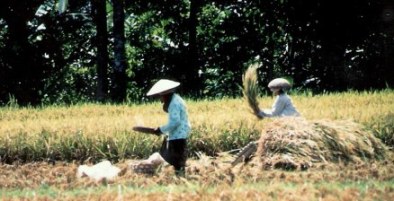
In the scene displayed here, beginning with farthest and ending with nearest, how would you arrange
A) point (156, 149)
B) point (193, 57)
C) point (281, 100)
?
1. point (193, 57)
2. point (156, 149)
3. point (281, 100)

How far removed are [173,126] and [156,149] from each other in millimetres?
2270

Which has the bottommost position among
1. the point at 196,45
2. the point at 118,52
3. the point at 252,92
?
the point at 252,92

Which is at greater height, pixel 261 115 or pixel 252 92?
pixel 252 92

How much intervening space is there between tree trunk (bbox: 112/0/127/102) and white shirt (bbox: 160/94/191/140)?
33.7ft

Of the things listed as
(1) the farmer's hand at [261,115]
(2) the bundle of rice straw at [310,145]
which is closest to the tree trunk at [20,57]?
(1) the farmer's hand at [261,115]

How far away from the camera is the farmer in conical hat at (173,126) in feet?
27.9

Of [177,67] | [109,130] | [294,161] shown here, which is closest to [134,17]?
[177,67]

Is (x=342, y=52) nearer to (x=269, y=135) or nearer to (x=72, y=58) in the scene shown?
(x=72, y=58)

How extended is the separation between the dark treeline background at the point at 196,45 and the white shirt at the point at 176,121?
12.9 metres

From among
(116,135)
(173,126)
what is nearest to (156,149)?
(116,135)

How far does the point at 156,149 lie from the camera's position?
35.3 ft

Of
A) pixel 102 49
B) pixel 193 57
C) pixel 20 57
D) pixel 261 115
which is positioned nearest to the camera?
pixel 261 115

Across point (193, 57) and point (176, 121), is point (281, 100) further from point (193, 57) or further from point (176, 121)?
point (193, 57)

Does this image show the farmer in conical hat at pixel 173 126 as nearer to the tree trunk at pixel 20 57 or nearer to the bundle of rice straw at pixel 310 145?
the bundle of rice straw at pixel 310 145
